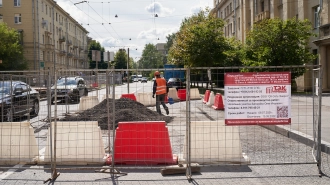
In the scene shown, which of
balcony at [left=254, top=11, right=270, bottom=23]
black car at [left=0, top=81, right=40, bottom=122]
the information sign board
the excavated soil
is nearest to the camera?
the information sign board

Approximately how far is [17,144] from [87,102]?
360 inches

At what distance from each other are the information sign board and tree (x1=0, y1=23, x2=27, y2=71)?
4655 centimetres

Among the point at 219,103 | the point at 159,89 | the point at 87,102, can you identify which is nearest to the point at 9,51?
the point at 87,102

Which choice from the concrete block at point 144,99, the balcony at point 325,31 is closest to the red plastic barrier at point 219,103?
the concrete block at point 144,99

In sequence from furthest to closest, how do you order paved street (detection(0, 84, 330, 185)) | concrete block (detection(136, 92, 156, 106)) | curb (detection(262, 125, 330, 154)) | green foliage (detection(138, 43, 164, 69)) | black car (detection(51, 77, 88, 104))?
green foliage (detection(138, 43, 164, 69)) < concrete block (detection(136, 92, 156, 106)) < black car (detection(51, 77, 88, 104)) < curb (detection(262, 125, 330, 154)) < paved street (detection(0, 84, 330, 185))

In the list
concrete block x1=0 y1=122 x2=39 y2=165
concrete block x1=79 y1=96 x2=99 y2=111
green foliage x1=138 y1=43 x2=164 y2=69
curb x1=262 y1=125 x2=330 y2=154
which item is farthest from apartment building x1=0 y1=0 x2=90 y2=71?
green foliage x1=138 y1=43 x2=164 y2=69

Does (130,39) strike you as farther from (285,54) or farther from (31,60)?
(285,54)

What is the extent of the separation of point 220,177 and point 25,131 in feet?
12.6

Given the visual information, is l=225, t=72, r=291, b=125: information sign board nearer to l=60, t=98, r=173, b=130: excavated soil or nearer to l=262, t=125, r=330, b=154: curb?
l=262, t=125, r=330, b=154: curb

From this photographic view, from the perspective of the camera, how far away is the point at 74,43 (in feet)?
305

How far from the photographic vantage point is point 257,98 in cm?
692

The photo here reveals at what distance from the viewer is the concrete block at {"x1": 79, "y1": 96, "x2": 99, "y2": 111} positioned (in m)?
16.2

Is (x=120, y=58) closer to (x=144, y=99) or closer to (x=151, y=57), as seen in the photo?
(x=151, y=57)

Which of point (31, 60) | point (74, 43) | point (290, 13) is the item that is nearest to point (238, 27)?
point (290, 13)
